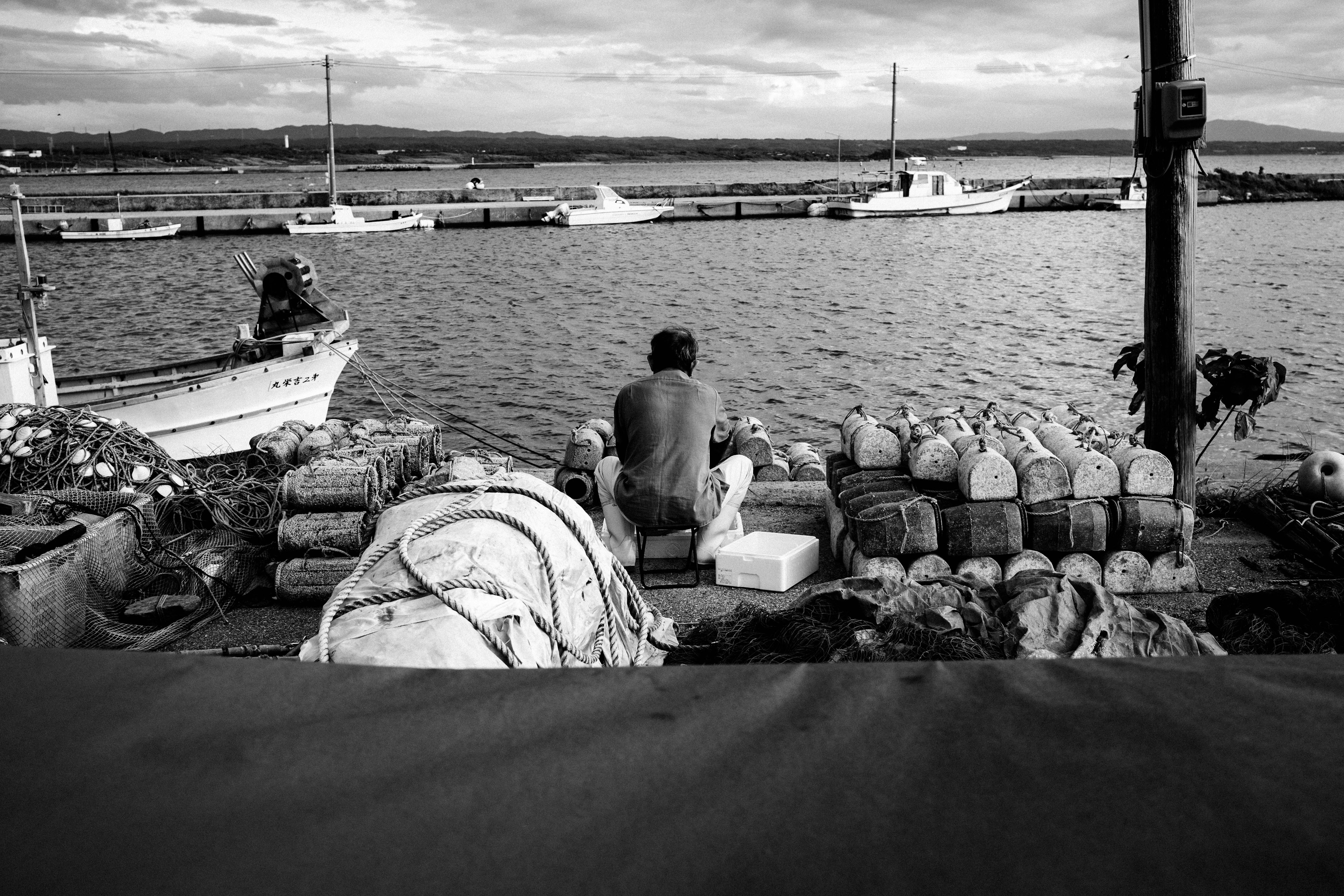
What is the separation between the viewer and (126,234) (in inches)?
2344

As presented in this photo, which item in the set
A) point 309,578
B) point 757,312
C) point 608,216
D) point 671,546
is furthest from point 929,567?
point 608,216

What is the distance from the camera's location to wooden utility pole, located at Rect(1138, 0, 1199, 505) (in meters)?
6.73

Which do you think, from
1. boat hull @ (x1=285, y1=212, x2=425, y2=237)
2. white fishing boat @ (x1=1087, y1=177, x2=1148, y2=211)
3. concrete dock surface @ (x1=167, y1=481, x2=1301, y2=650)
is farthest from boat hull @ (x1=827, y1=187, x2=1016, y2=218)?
concrete dock surface @ (x1=167, y1=481, x2=1301, y2=650)

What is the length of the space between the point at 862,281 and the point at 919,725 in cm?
4567

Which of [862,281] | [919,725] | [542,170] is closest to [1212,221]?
[862,281]

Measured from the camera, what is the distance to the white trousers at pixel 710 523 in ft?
22.9

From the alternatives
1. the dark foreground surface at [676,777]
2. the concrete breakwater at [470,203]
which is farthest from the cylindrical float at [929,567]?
the concrete breakwater at [470,203]

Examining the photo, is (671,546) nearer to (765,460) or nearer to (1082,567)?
(1082,567)

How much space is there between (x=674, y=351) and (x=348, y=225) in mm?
60143

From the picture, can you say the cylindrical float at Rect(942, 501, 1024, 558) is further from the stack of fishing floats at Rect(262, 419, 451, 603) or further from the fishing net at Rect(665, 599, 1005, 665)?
the stack of fishing floats at Rect(262, 419, 451, 603)

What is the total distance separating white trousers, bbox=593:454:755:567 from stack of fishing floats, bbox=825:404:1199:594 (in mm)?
731

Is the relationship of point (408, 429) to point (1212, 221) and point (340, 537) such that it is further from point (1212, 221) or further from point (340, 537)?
point (1212, 221)

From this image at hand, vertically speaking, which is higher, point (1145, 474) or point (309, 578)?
point (1145, 474)

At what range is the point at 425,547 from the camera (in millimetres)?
3873
